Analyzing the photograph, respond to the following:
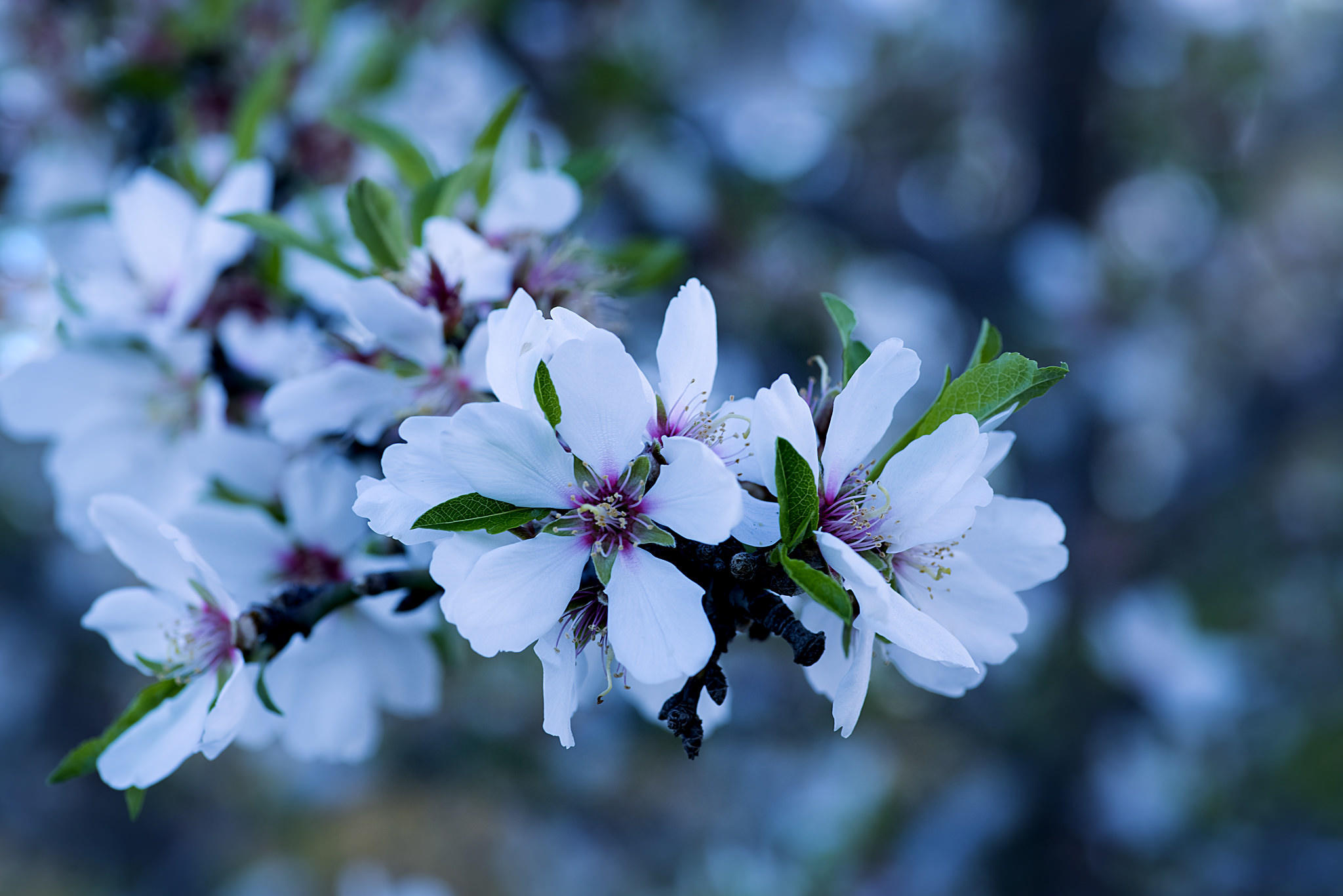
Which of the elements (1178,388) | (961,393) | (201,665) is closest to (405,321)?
(201,665)

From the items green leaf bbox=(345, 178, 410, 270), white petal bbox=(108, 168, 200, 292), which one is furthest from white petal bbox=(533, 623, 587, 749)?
white petal bbox=(108, 168, 200, 292)

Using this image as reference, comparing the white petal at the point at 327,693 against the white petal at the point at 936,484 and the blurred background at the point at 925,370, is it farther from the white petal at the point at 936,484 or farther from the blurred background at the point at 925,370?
the blurred background at the point at 925,370

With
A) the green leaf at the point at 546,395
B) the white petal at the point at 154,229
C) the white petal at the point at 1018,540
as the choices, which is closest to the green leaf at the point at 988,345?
the white petal at the point at 1018,540

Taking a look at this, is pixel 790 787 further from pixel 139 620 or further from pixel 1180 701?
pixel 139 620

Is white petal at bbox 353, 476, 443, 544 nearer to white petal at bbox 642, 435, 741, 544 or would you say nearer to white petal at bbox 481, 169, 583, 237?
white petal at bbox 642, 435, 741, 544

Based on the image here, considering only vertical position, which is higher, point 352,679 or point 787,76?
point 352,679

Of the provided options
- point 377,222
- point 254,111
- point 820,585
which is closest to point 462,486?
point 820,585
